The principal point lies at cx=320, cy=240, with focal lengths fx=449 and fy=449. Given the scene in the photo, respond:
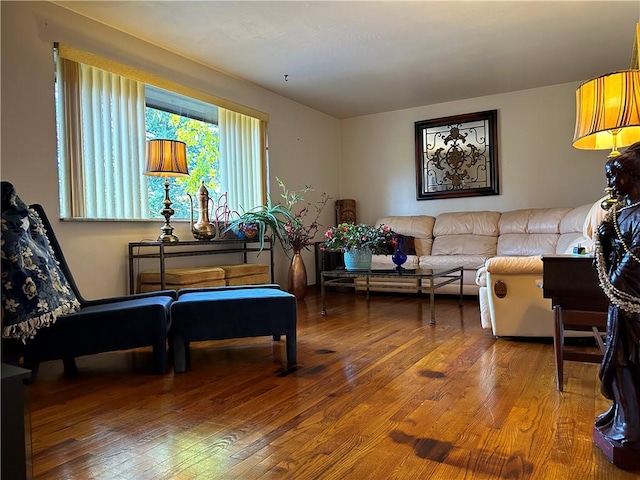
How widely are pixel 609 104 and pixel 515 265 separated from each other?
1.10 metres

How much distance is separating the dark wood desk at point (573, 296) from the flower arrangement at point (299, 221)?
3132 mm

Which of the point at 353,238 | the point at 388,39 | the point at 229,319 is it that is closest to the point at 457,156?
the point at 388,39

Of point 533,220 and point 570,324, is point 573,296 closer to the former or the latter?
point 570,324

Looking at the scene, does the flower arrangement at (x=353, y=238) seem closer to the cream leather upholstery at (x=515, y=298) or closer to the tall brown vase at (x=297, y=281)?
the tall brown vase at (x=297, y=281)

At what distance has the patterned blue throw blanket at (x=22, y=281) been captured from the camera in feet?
6.20

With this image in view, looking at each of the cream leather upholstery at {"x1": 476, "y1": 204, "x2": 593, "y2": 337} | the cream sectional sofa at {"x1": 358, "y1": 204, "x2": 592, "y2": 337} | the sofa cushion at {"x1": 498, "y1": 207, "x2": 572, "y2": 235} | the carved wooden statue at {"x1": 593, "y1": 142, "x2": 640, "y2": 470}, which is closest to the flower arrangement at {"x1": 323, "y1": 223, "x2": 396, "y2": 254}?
the cream sectional sofa at {"x1": 358, "y1": 204, "x2": 592, "y2": 337}

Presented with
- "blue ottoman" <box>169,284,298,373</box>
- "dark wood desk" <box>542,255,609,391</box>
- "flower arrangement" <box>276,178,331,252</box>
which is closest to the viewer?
"dark wood desk" <box>542,255,609,391</box>

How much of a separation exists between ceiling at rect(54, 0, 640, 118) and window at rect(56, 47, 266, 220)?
1.27ft

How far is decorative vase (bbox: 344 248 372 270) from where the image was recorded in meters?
3.84

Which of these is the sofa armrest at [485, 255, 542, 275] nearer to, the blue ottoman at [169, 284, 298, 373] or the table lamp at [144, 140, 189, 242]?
the blue ottoman at [169, 284, 298, 373]

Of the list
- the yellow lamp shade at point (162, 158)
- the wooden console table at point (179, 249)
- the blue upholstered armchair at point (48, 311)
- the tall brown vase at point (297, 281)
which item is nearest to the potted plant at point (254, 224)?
the wooden console table at point (179, 249)

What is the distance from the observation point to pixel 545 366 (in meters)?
2.33

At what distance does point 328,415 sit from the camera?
176cm

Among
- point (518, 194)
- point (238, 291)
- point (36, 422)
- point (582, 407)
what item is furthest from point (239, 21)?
point (518, 194)
